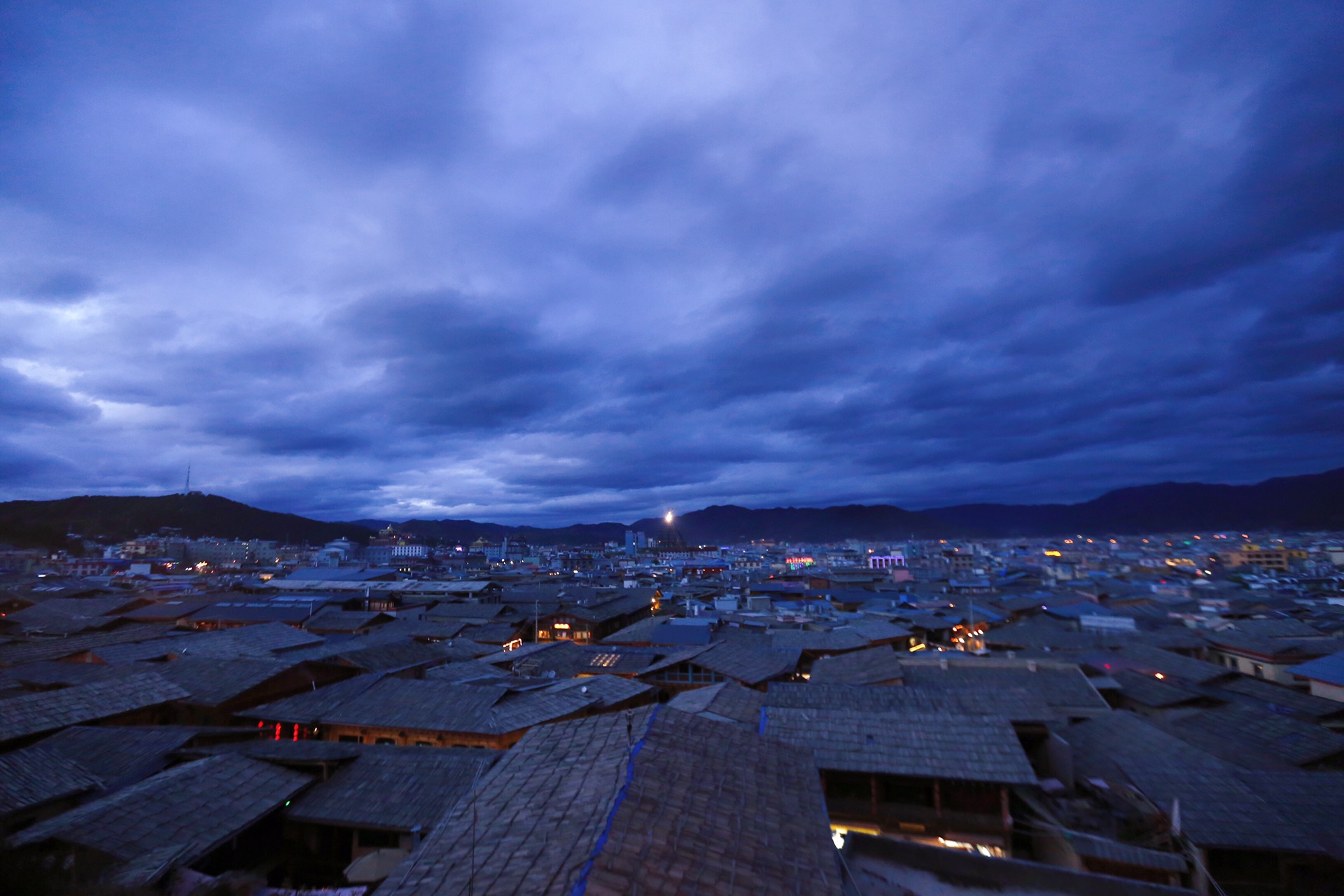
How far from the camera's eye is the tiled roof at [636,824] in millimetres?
6359

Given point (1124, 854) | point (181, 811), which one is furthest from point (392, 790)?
point (1124, 854)

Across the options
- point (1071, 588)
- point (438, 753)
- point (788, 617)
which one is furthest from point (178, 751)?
point (1071, 588)

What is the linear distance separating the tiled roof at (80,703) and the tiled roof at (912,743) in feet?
70.7

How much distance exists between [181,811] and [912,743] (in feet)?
55.1

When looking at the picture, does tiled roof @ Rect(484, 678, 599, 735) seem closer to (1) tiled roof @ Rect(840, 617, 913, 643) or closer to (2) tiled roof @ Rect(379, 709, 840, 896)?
(2) tiled roof @ Rect(379, 709, 840, 896)

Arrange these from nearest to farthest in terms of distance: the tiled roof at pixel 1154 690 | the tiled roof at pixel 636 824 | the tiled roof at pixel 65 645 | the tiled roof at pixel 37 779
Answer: the tiled roof at pixel 636 824 < the tiled roof at pixel 37 779 < the tiled roof at pixel 1154 690 < the tiled roof at pixel 65 645

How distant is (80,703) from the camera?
2005cm

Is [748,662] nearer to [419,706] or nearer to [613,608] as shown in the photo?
[419,706]

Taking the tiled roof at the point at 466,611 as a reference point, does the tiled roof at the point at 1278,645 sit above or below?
below

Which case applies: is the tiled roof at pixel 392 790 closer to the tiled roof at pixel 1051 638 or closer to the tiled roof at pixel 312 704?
the tiled roof at pixel 312 704

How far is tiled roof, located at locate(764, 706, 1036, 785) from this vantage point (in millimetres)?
14953

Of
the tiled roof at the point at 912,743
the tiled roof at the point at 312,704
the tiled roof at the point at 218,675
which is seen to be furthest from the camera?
the tiled roof at the point at 218,675

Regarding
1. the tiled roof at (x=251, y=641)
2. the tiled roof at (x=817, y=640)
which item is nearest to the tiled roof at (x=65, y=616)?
the tiled roof at (x=251, y=641)

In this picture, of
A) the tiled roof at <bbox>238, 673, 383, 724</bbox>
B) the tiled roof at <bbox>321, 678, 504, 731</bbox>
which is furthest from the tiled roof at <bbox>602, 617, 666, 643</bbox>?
the tiled roof at <bbox>238, 673, 383, 724</bbox>
